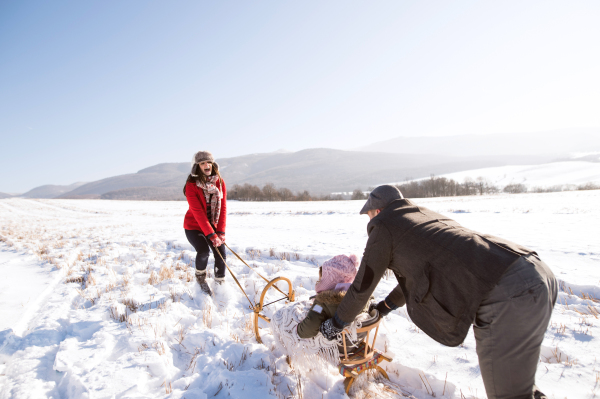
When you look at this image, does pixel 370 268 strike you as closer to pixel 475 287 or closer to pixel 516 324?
pixel 475 287

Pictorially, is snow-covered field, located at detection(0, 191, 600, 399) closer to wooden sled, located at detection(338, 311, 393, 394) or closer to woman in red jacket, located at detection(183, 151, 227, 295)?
wooden sled, located at detection(338, 311, 393, 394)

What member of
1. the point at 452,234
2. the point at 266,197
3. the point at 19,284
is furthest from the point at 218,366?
the point at 266,197

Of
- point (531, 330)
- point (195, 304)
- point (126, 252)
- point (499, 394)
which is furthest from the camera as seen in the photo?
point (126, 252)

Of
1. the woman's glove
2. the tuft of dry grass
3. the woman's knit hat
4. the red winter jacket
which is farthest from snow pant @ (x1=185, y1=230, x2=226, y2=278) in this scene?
the woman's knit hat

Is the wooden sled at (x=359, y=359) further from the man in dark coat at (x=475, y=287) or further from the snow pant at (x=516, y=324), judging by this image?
the snow pant at (x=516, y=324)

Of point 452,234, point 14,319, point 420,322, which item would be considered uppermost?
point 452,234

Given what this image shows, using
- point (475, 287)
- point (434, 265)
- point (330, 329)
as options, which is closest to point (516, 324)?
point (475, 287)

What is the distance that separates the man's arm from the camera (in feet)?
6.54

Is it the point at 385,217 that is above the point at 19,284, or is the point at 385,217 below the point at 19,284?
above

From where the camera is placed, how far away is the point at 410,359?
283cm

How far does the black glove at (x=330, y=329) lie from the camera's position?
2311 millimetres

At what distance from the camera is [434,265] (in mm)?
1745

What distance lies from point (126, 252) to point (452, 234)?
27.6 feet

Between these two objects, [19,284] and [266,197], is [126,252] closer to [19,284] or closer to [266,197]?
[19,284]
